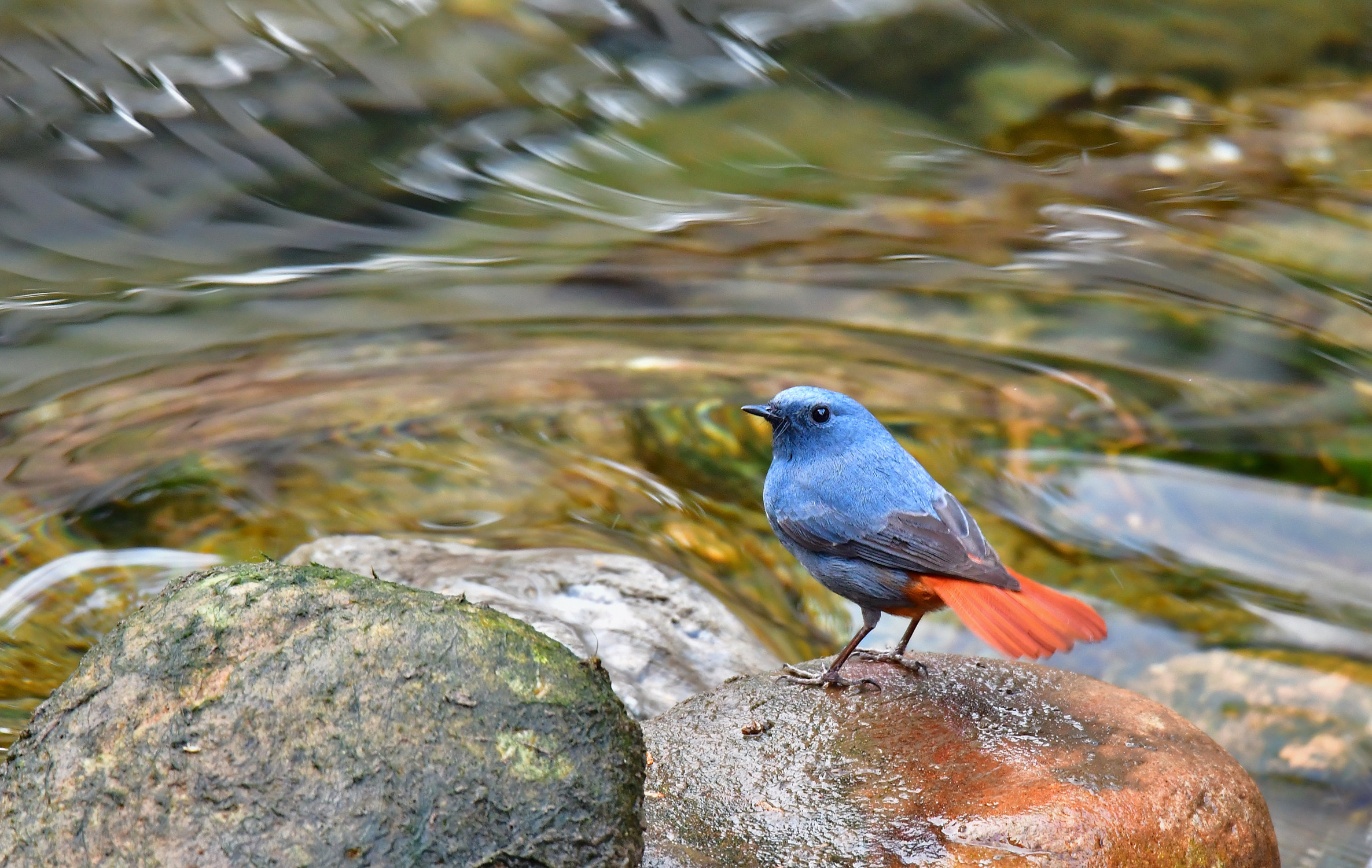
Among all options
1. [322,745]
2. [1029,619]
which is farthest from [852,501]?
[322,745]

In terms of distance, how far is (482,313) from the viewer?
26.6ft

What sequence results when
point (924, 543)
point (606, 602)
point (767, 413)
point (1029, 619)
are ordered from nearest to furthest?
point (1029, 619) → point (924, 543) → point (767, 413) → point (606, 602)

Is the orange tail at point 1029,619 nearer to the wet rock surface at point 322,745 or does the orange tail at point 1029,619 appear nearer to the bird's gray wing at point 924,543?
the bird's gray wing at point 924,543

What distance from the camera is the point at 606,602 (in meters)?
5.43

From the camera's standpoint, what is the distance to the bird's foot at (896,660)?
14.2ft

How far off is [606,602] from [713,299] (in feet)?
10.6

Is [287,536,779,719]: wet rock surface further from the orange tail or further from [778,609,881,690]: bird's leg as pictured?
the orange tail

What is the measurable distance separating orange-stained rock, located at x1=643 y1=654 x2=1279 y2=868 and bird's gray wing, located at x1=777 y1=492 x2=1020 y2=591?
0.47 meters

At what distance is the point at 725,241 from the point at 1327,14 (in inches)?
222

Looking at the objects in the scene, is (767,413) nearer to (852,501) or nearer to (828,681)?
(852,501)

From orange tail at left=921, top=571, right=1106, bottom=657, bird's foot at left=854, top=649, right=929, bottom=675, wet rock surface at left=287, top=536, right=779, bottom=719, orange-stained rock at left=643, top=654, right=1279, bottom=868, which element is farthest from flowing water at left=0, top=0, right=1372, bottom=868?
orange tail at left=921, top=571, right=1106, bottom=657

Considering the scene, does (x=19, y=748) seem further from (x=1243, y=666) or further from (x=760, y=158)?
(x=760, y=158)

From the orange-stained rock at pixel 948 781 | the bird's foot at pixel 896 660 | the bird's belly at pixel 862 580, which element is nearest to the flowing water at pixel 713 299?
the bird's foot at pixel 896 660

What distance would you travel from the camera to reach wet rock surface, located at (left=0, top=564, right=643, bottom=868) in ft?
8.29
